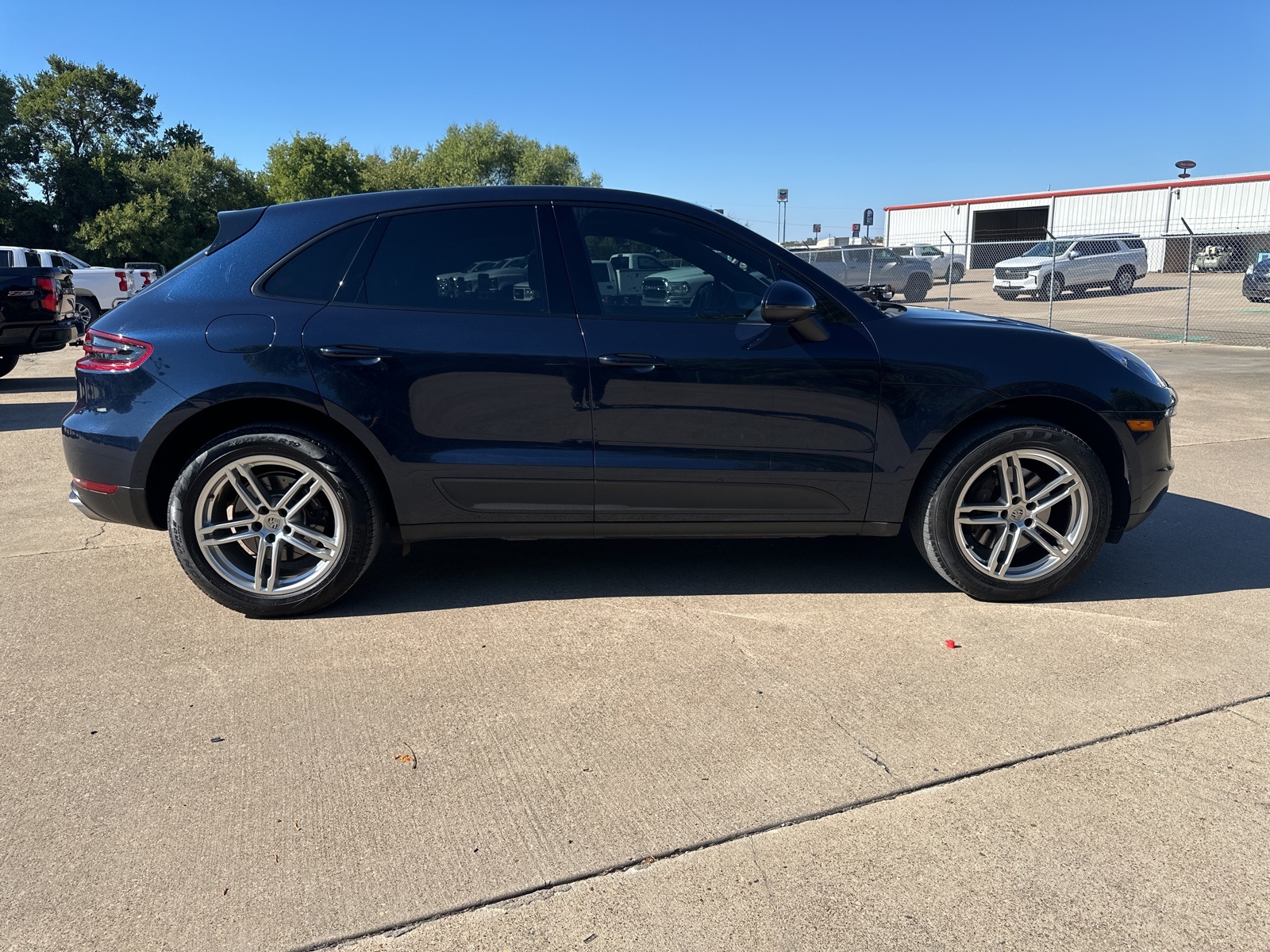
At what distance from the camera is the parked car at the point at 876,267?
25906mm

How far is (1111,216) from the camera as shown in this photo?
41594 millimetres

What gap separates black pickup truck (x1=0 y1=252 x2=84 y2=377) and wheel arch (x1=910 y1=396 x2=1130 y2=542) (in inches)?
413

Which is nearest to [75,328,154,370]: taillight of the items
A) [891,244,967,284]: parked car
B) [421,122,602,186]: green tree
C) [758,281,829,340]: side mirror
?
[758,281,829,340]: side mirror

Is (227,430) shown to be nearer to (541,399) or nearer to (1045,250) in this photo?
(541,399)

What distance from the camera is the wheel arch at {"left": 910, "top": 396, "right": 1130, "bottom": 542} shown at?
416cm

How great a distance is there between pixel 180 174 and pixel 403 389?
5120 cm

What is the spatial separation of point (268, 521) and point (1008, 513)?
308cm

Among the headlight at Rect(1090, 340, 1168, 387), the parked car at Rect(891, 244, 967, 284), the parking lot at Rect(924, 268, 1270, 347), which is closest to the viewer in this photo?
the headlight at Rect(1090, 340, 1168, 387)

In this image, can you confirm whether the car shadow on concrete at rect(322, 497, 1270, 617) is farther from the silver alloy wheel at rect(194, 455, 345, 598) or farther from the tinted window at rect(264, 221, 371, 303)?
the tinted window at rect(264, 221, 371, 303)

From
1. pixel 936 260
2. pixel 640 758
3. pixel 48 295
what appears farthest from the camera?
pixel 936 260

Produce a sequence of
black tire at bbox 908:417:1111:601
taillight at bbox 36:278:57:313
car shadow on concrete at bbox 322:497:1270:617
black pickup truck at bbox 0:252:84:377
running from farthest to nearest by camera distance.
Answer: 1. taillight at bbox 36:278:57:313
2. black pickup truck at bbox 0:252:84:377
3. car shadow on concrete at bbox 322:497:1270:617
4. black tire at bbox 908:417:1111:601

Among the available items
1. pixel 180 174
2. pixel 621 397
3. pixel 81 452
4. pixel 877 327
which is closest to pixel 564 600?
pixel 621 397

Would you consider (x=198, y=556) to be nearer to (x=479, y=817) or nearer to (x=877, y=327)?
(x=479, y=817)

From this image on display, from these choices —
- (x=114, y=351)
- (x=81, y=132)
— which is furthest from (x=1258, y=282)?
(x=81, y=132)
